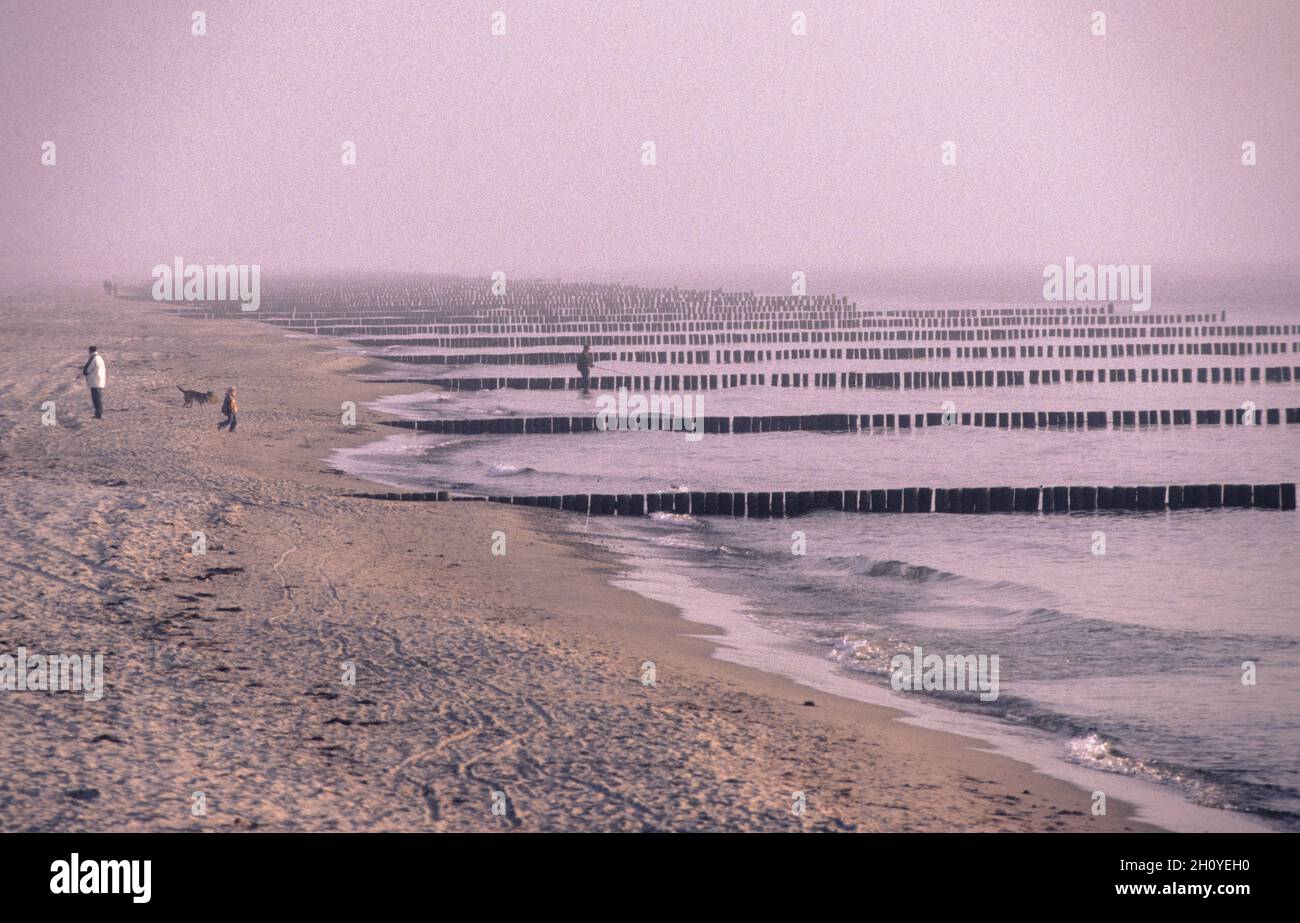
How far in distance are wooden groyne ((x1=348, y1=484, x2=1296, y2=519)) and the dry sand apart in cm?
268

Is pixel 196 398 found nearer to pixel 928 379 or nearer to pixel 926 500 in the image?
pixel 926 500

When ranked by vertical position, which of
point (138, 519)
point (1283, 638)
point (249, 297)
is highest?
point (249, 297)

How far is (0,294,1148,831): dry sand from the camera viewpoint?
8.81m

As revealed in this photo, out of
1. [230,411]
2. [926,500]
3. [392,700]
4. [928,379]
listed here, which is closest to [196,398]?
[230,411]

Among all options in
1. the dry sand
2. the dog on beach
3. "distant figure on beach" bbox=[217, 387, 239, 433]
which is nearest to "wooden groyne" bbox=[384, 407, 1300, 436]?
the dog on beach

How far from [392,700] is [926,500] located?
50.6 feet

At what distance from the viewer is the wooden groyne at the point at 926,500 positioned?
77.3 ft

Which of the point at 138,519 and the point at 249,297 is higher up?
the point at 249,297

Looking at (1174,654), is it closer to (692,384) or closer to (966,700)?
(966,700)

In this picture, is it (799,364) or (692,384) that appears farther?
(799,364)

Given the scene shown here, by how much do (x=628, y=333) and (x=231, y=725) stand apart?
230 ft

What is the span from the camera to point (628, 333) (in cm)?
7962

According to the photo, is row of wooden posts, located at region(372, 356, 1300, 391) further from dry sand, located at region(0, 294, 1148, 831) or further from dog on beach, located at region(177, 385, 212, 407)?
dry sand, located at region(0, 294, 1148, 831)
